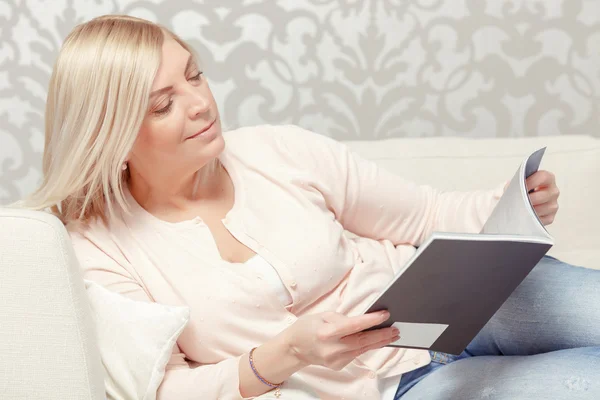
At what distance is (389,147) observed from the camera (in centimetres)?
182

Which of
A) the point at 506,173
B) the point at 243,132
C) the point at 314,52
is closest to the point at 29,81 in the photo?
the point at 314,52

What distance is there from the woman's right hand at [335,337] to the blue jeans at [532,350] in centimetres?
22

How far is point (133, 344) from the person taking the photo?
3.69 ft

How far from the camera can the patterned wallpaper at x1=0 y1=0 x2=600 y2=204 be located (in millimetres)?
2107

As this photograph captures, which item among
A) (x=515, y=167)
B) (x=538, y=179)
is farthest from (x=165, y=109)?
(x=515, y=167)

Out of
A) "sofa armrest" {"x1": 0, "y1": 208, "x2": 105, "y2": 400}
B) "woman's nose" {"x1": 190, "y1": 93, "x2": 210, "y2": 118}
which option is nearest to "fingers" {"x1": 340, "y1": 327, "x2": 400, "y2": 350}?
"sofa armrest" {"x1": 0, "y1": 208, "x2": 105, "y2": 400}

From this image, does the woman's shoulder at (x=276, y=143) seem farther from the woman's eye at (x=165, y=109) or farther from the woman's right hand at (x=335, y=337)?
the woman's right hand at (x=335, y=337)

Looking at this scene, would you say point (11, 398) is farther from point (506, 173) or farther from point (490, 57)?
point (490, 57)

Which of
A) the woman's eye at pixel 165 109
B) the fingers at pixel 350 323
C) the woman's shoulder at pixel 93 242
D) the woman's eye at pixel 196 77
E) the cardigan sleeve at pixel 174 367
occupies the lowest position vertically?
the cardigan sleeve at pixel 174 367

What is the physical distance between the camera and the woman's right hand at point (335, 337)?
3.25 feet

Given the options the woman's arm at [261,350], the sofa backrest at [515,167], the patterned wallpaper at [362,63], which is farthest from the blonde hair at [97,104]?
the patterned wallpaper at [362,63]

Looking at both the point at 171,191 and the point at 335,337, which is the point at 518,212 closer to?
A: the point at 335,337

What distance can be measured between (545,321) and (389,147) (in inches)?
27.1

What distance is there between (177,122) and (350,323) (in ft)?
1.58
